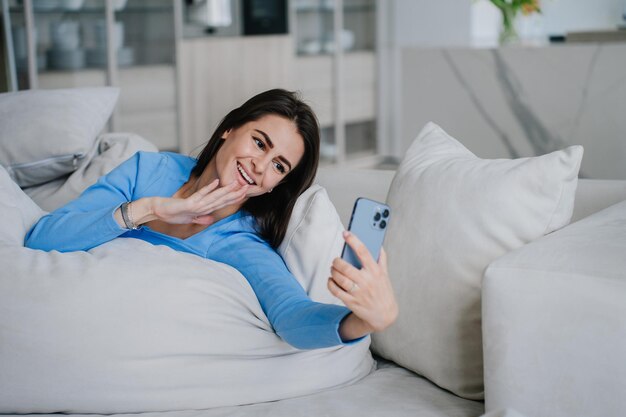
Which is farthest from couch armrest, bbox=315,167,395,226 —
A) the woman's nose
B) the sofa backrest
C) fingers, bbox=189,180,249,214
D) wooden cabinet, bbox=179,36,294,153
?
wooden cabinet, bbox=179,36,294,153

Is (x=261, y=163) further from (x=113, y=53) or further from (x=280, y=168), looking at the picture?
(x=113, y=53)

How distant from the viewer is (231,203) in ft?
4.74

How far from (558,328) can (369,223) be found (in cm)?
32

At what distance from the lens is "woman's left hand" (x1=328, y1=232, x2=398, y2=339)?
1004 millimetres

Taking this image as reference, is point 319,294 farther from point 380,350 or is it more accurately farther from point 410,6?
point 410,6

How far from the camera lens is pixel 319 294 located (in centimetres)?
139

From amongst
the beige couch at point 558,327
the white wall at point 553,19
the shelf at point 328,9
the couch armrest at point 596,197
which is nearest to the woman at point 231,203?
the beige couch at point 558,327

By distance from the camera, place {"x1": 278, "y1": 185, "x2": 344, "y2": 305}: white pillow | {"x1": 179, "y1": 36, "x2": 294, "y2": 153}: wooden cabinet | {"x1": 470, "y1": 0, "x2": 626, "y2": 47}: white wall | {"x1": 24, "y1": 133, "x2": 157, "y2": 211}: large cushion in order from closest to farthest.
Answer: {"x1": 278, "y1": 185, "x2": 344, "y2": 305}: white pillow → {"x1": 24, "y1": 133, "x2": 157, "y2": 211}: large cushion → {"x1": 179, "y1": 36, "x2": 294, "y2": 153}: wooden cabinet → {"x1": 470, "y1": 0, "x2": 626, "y2": 47}: white wall

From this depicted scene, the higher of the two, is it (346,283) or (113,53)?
(113,53)

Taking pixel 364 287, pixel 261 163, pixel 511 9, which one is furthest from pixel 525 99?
pixel 364 287

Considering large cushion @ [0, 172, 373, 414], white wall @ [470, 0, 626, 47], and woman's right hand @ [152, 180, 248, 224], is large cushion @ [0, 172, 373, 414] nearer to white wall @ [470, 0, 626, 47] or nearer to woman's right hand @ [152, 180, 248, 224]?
woman's right hand @ [152, 180, 248, 224]

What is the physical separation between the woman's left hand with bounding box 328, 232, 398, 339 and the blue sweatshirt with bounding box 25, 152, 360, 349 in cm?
11

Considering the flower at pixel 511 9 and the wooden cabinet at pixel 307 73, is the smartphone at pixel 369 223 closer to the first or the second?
the flower at pixel 511 9

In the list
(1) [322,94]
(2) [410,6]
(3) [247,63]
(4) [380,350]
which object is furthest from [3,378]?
(2) [410,6]
